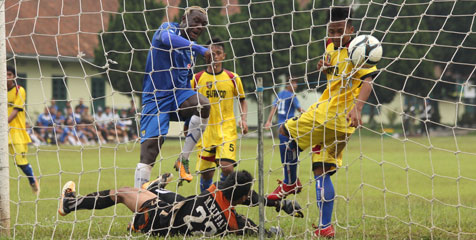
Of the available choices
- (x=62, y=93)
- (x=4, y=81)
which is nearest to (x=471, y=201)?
(x=4, y=81)

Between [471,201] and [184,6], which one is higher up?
[184,6]

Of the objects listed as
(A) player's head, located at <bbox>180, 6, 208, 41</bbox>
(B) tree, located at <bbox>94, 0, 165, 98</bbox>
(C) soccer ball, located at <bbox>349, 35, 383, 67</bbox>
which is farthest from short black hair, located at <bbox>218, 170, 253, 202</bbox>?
(A) player's head, located at <bbox>180, 6, 208, 41</bbox>

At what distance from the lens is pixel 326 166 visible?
19.3 ft

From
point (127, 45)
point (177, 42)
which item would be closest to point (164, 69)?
point (177, 42)

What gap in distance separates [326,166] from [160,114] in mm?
1638

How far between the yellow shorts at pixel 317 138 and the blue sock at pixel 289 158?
0.37ft

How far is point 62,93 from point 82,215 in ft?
74.7

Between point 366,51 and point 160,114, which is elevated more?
point 366,51

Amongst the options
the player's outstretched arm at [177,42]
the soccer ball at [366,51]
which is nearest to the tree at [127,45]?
the player's outstretched arm at [177,42]

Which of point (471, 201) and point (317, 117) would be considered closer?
point (317, 117)

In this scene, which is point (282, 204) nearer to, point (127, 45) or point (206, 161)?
point (206, 161)

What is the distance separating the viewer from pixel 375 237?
563 centimetres

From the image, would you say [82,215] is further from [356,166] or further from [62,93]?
[62,93]

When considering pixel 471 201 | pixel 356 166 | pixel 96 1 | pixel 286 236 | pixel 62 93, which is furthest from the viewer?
pixel 62 93
